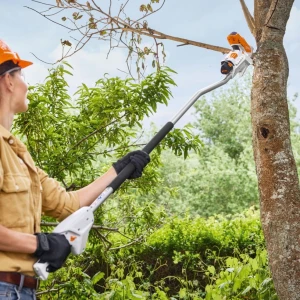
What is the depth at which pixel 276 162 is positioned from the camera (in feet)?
12.1

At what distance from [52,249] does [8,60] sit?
0.76m

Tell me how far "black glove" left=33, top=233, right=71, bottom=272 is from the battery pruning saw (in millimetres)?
22

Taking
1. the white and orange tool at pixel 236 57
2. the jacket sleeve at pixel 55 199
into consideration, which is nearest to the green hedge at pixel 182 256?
the white and orange tool at pixel 236 57

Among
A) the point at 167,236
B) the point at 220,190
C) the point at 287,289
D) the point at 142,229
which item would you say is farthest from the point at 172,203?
the point at 287,289

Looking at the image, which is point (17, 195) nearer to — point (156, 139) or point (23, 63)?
point (23, 63)

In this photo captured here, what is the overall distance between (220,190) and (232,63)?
17082mm

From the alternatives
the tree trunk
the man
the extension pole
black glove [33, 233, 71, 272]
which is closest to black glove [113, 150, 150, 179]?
the extension pole

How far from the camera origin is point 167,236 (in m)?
7.47

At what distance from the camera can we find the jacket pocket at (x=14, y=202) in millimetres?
2023

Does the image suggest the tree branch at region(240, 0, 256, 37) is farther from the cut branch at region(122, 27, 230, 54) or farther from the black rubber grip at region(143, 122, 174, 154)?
the black rubber grip at region(143, 122, 174, 154)

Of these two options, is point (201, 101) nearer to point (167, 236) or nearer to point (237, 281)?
point (167, 236)

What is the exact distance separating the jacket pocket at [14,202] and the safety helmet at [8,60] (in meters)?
0.47

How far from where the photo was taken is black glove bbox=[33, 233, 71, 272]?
6.79 ft

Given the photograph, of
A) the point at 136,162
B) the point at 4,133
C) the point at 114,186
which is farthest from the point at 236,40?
the point at 4,133
